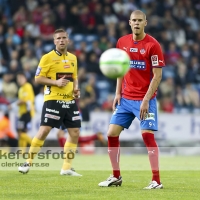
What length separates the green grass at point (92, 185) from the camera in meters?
7.66

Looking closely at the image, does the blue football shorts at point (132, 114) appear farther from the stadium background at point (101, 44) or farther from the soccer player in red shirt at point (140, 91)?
the stadium background at point (101, 44)

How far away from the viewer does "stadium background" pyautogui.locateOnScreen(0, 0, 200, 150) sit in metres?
19.2

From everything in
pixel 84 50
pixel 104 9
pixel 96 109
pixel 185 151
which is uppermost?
pixel 104 9

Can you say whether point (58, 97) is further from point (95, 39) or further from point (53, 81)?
point (95, 39)

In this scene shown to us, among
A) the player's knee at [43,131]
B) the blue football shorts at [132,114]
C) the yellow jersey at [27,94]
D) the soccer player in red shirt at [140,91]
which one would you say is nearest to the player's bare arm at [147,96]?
the soccer player in red shirt at [140,91]

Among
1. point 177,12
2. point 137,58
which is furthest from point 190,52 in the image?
point 137,58

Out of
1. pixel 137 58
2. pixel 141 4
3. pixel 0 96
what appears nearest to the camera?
pixel 137 58

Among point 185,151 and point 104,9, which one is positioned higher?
point 104,9

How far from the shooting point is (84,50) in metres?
22.0

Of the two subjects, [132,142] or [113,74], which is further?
[132,142]

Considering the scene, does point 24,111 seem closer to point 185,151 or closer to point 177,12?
point 185,151

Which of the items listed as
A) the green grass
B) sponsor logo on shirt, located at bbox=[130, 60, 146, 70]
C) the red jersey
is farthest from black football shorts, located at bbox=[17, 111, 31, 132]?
sponsor logo on shirt, located at bbox=[130, 60, 146, 70]

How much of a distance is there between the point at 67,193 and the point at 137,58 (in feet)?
7.18

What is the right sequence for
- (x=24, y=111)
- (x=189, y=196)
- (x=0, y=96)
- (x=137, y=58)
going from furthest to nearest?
(x=0, y=96) < (x=24, y=111) < (x=137, y=58) < (x=189, y=196)
